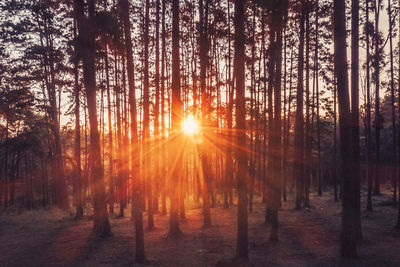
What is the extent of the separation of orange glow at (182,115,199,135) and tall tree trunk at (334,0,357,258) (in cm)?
1324

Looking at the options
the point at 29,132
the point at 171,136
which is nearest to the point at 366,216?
the point at 171,136

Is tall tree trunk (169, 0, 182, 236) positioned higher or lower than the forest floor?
higher

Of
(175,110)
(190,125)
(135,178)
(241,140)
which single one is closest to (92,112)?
(175,110)

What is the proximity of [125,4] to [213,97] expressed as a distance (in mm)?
12474

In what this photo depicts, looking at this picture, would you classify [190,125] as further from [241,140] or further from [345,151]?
[345,151]

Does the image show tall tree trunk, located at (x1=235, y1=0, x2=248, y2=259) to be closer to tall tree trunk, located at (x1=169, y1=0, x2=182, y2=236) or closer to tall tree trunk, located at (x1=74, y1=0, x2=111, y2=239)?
tall tree trunk, located at (x1=169, y1=0, x2=182, y2=236)

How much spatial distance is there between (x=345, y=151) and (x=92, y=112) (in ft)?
35.0

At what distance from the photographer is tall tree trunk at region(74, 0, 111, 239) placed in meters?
13.0

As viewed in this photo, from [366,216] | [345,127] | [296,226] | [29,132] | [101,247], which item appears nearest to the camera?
[345,127]

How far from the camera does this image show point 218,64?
943 inches

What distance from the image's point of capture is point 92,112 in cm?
1374

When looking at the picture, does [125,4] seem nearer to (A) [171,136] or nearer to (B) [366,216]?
(A) [171,136]

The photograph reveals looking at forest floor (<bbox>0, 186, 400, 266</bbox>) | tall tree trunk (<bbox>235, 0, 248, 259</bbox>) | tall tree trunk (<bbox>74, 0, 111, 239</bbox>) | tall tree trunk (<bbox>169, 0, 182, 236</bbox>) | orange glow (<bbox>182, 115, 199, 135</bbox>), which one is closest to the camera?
tall tree trunk (<bbox>235, 0, 248, 259</bbox>)

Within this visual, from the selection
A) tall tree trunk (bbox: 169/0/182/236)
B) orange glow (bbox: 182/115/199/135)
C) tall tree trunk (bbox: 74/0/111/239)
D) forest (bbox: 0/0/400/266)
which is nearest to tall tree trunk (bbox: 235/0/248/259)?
forest (bbox: 0/0/400/266)
